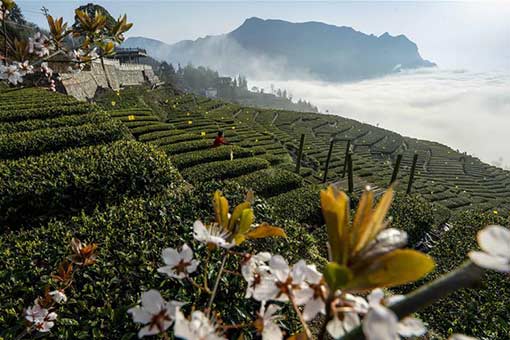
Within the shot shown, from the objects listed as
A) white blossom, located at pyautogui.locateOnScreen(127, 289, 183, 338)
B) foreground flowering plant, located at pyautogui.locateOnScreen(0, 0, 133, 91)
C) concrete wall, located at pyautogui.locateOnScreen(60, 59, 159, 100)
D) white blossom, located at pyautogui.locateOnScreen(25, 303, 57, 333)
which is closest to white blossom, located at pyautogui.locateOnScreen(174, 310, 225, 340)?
white blossom, located at pyautogui.locateOnScreen(127, 289, 183, 338)

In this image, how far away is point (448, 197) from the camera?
861 inches

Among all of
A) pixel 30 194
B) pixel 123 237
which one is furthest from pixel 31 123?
pixel 123 237

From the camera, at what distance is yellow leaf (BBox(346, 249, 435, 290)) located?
0.51 meters

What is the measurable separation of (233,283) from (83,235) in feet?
5.96

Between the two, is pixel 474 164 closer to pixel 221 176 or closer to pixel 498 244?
pixel 221 176

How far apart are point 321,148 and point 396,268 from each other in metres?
31.3

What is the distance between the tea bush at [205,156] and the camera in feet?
38.1

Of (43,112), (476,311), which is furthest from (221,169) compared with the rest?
(476,311)

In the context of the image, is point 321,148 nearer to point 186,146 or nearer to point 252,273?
point 186,146

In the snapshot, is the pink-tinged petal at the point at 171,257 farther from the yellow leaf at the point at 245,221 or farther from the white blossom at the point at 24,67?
the white blossom at the point at 24,67

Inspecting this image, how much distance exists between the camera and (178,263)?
0.88 m

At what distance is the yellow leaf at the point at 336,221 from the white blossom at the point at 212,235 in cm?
30

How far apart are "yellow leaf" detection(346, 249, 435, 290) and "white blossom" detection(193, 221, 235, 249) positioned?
1.24ft

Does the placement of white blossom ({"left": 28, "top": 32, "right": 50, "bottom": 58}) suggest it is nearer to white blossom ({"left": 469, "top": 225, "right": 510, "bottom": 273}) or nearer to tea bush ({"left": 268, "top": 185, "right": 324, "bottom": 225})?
white blossom ({"left": 469, "top": 225, "right": 510, "bottom": 273})
